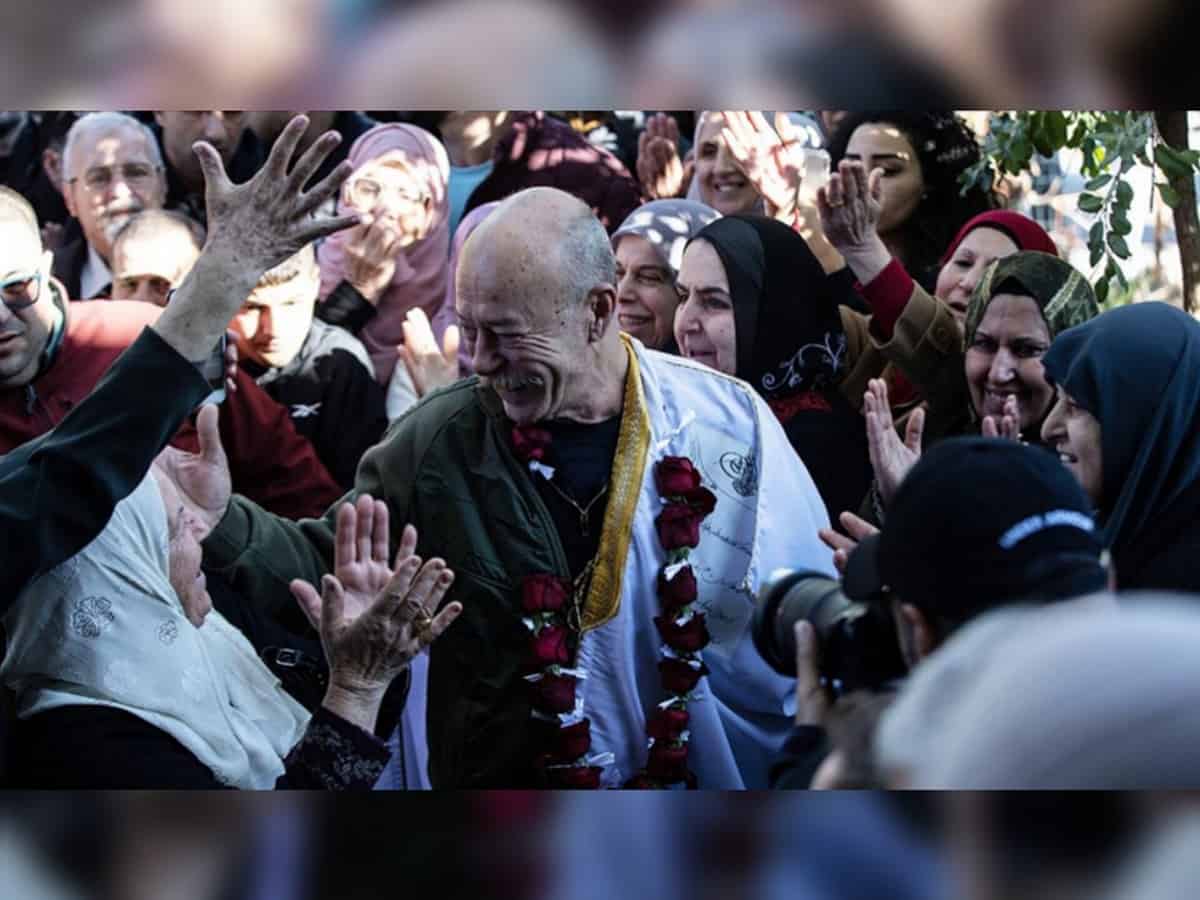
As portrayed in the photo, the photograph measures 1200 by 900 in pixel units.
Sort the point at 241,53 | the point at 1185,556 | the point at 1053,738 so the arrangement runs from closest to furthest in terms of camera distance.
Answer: the point at 1053,738
the point at 1185,556
the point at 241,53

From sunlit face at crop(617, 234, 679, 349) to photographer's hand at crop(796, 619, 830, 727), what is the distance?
83 centimetres

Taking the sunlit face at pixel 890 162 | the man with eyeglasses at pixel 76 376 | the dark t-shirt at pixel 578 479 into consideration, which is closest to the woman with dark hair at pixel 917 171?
the sunlit face at pixel 890 162

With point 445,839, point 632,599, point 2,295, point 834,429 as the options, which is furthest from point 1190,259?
point 2,295

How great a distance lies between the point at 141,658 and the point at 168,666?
0.22ft

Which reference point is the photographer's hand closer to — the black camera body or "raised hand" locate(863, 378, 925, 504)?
the black camera body

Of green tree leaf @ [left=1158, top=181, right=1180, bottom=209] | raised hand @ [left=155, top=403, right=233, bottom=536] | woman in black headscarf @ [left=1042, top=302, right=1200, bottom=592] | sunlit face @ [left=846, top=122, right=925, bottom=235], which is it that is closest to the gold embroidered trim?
sunlit face @ [left=846, top=122, right=925, bottom=235]

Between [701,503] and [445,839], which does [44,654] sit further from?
[701,503]

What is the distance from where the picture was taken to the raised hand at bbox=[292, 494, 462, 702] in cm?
442

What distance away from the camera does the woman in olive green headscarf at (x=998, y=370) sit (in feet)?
14.7

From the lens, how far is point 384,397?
457 centimetres

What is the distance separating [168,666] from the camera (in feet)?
14.5

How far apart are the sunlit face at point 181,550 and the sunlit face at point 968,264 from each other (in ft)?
6.53

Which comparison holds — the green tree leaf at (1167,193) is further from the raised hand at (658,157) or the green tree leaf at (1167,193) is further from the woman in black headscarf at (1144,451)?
the raised hand at (658,157)

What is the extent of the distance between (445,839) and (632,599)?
0.83 meters
